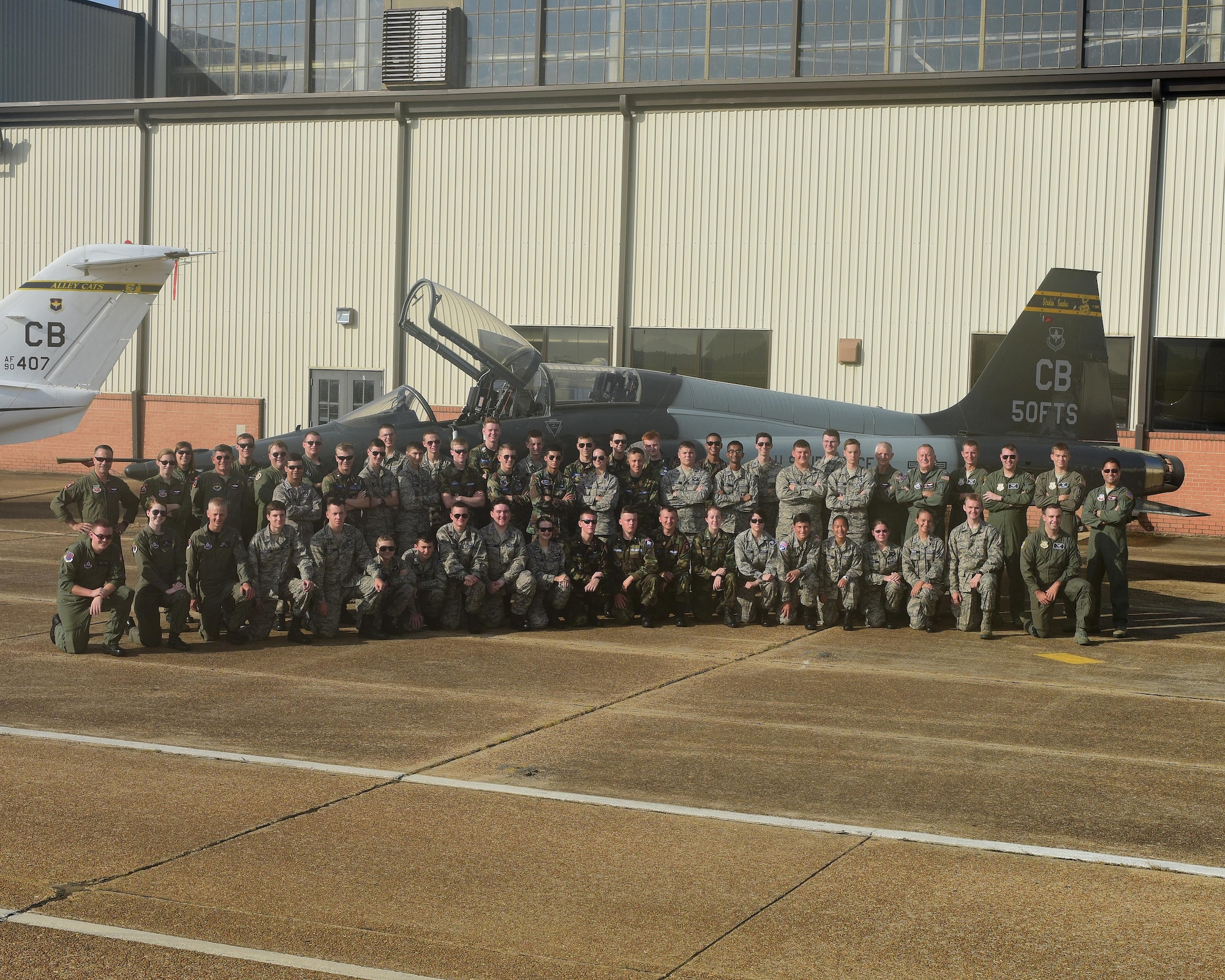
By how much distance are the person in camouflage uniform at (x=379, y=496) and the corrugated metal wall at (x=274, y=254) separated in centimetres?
1249

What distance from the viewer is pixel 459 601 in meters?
11.1

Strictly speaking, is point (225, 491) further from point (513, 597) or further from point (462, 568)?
point (513, 597)

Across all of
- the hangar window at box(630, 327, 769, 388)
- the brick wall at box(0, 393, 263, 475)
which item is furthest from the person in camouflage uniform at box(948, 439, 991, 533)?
the brick wall at box(0, 393, 263, 475)

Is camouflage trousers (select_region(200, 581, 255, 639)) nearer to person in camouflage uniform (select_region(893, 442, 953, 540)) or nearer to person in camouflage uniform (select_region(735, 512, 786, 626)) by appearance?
person in camouflage uniform (select_region(735, 512, 786, 626))

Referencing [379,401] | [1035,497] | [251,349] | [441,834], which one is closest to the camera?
[441,834]

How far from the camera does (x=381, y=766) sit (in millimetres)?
6906

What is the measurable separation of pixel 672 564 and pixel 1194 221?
13.1 metres

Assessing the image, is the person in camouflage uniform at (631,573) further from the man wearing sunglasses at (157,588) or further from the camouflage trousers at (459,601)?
the man wearing sunglasses at (157,588)

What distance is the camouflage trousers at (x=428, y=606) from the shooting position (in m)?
10.9

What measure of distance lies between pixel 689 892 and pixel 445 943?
1079 mm

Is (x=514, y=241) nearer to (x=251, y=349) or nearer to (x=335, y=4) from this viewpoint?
(x=251, y=349)

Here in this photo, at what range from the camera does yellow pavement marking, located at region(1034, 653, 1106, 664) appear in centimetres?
1026

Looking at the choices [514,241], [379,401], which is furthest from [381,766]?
[514,241]

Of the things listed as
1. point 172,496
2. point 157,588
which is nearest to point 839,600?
point 157,588
